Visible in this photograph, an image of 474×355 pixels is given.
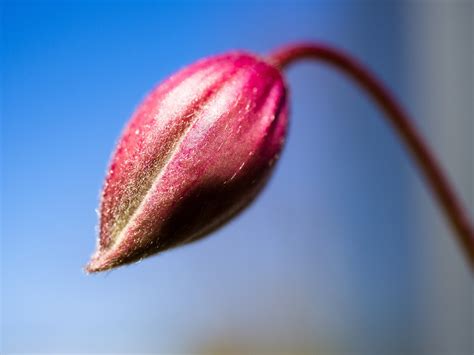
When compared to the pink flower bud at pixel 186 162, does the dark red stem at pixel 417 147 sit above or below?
above

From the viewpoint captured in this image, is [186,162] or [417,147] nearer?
[186,162]

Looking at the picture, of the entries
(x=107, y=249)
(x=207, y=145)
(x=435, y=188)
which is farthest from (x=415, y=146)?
(x=107, y=249)

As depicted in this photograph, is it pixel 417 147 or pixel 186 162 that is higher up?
pixel 417 147

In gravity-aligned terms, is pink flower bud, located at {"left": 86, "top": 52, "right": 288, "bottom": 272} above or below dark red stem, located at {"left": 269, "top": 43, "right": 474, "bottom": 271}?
below

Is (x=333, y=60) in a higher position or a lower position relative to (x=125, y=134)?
higher

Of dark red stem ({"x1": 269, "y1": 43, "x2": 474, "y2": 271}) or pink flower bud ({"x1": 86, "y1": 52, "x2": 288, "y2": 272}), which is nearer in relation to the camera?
pink flower bud ({"x1": 86, "y1": 52, "x2": 288, "y2": 272})

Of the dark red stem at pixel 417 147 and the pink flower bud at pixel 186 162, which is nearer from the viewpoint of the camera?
the pink flower bud at pixel 186 162

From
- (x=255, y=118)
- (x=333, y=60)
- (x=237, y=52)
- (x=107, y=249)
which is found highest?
(x=333, y=60)

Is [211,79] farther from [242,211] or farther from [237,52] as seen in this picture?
[242,211]
